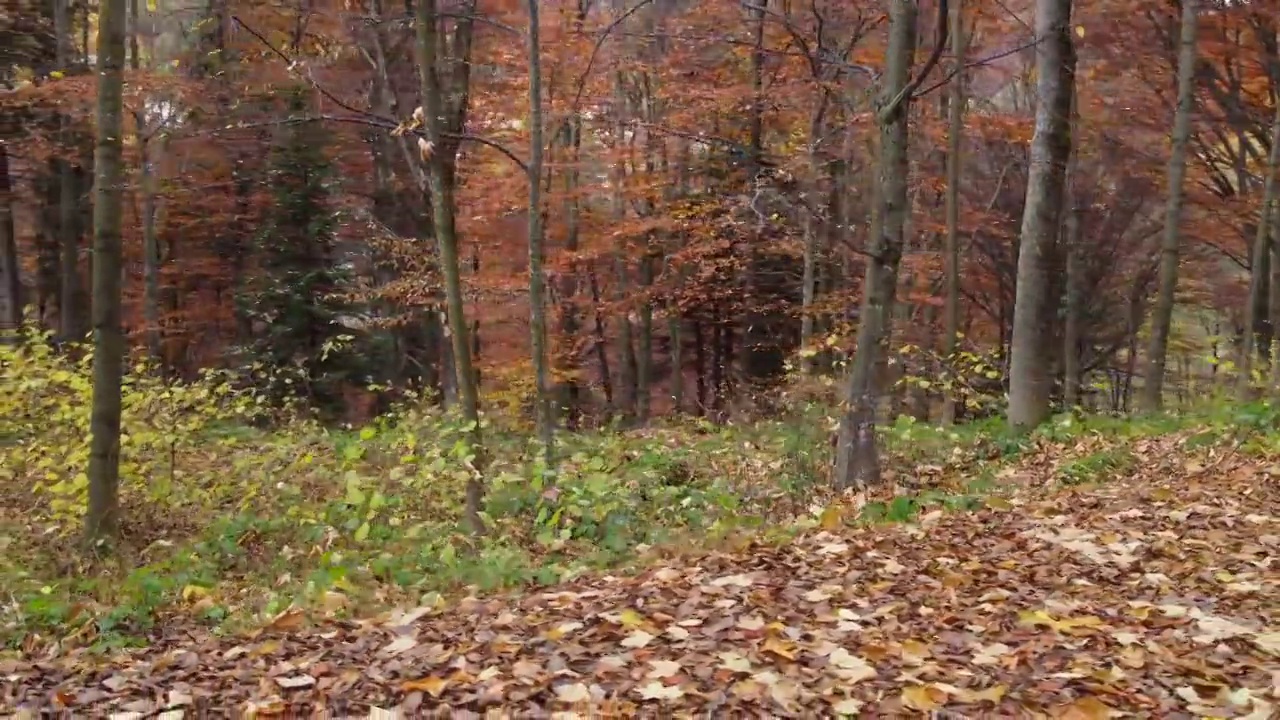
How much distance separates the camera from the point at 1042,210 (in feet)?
33.8

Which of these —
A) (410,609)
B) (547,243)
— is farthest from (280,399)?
(410,609)

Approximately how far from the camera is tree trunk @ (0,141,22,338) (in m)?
18.0

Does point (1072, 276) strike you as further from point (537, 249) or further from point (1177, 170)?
point (537, 249)

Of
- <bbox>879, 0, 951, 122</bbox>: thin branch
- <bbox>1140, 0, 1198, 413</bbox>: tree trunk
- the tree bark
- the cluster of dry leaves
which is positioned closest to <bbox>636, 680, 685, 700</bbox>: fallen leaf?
the cluster of dry leaves

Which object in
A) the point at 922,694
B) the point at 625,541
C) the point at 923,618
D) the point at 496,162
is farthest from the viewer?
the point at 496,162

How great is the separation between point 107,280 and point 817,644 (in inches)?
237

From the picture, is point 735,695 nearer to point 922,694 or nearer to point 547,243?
point 922,694

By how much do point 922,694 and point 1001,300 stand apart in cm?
2205

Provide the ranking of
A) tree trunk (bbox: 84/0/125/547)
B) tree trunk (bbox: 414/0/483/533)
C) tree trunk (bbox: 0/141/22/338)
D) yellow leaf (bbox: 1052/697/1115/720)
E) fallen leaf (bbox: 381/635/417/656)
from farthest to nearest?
tree trunk (bbox: 0/141/22/338), tree trunk (bbox: 414/0/483/533), tree trunk (bbox: 84/0/125/547), fallen leaf (bbox: 381/635/417/656), yellow leaf (bbox: 1052/697/1115/720)

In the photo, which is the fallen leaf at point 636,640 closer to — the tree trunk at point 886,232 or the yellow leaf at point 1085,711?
the yellow leaf at point 1085,711

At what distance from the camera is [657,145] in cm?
1998

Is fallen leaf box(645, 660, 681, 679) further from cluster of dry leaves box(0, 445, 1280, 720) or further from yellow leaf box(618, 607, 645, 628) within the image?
yellow leaf box(618, 607, 645, 628)

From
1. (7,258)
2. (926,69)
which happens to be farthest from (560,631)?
(7,258)

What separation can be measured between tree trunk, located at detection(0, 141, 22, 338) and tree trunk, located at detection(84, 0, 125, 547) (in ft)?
40.1
